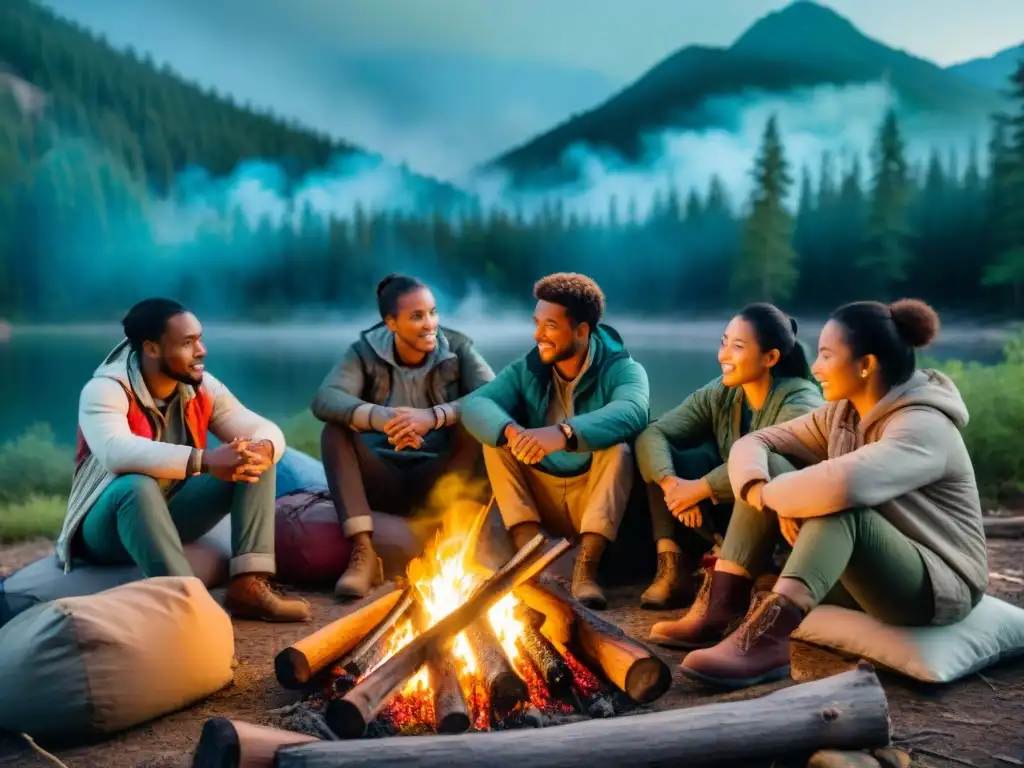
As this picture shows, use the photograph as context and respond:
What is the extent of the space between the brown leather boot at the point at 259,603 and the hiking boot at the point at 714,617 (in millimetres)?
1572

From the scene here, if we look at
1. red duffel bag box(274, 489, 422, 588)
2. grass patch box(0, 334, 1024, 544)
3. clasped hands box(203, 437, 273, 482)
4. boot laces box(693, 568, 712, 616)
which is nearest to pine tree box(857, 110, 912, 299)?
grass patch box(0, 334, 1024, 544)

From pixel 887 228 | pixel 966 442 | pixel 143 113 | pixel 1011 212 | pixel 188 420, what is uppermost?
pixel 143 113

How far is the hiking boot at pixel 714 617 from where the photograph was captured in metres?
3.76

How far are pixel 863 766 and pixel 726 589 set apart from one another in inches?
43.5

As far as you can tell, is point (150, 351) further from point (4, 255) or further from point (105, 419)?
point (4, 255)

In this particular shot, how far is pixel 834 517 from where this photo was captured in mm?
3135

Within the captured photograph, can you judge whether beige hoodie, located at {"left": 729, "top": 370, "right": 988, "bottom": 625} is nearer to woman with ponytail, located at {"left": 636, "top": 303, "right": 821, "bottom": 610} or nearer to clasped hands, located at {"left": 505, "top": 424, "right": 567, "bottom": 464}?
woman with ponytail, located at {"left": 636, "top": 303, "right": 821, "bottom": 610}

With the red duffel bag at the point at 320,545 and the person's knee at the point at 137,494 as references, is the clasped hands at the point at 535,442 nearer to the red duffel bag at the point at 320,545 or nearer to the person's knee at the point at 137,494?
the red duffel bag at the point at 320,545

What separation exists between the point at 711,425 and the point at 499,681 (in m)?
1.97

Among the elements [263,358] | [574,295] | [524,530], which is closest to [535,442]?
[524,530]

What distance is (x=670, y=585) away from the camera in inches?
177

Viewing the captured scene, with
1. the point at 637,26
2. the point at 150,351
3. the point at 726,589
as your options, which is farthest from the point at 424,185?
the point at 726,589

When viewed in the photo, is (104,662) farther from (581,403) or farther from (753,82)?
(753,82)

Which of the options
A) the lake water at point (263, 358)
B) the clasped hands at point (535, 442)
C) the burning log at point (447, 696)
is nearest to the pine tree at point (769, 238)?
the lake water at point (263, 358)
